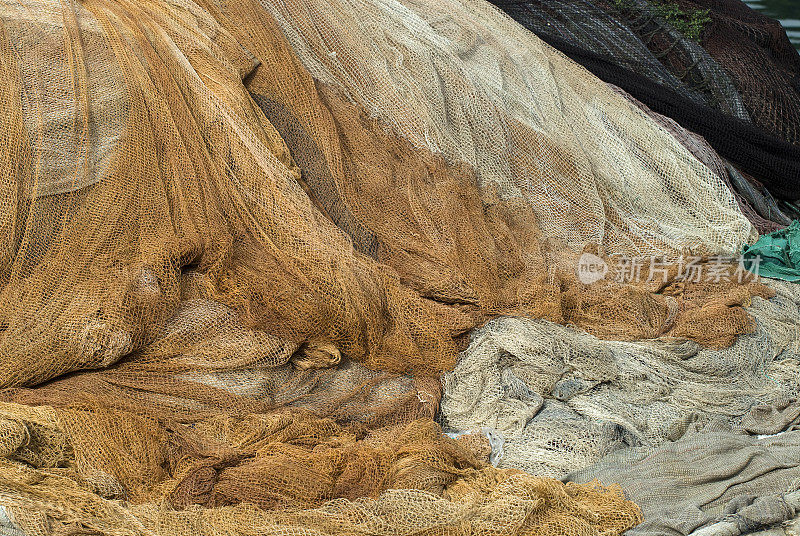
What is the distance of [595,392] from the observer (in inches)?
122

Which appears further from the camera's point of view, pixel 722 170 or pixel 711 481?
pixel 722 170

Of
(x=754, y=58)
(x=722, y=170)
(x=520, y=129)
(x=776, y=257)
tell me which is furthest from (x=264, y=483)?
(x=754, y=58)

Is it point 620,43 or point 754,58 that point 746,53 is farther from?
point 620,43

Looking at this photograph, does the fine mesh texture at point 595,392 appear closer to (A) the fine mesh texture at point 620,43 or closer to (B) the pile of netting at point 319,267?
(B) the pile of netting at point 319,267

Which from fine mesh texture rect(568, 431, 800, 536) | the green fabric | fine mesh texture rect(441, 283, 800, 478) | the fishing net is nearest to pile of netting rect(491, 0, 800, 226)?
the fishing net

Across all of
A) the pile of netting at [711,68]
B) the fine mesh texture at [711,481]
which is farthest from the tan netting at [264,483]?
the pile of netting at [711,68]

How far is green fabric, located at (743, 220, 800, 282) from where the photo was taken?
3.96 m

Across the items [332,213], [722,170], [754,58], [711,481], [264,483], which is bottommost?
[264,483]

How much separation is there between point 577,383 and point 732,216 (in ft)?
4.75

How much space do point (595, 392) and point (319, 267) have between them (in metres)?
1.08

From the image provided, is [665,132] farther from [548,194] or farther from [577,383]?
[577,383]

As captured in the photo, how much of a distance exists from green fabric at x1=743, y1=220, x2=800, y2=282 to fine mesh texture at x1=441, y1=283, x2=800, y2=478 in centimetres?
66

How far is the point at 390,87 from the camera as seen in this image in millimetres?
3924

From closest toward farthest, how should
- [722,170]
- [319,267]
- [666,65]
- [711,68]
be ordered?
1. [319,267]
2. [722,170]
3. [711,68]
4. [666,65]
